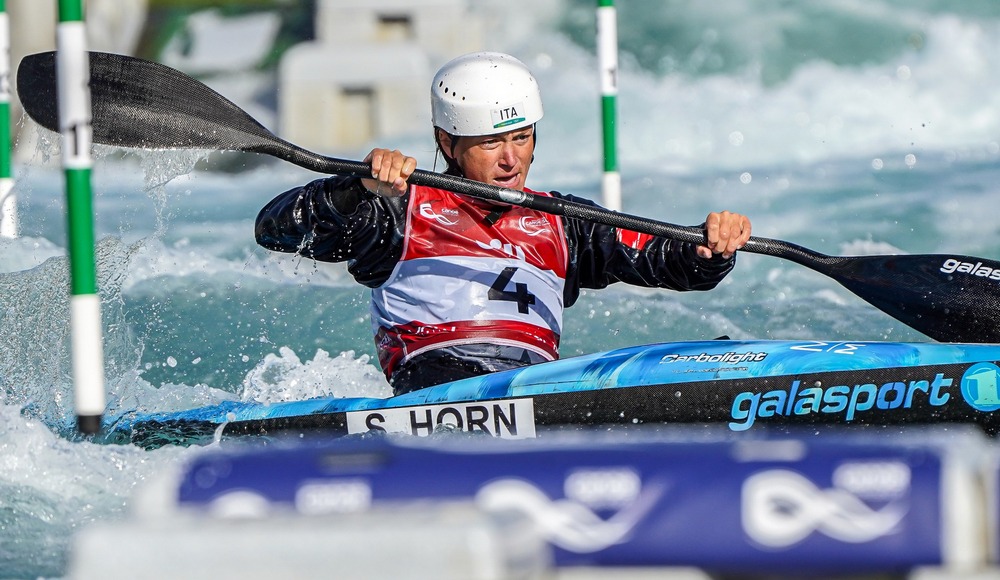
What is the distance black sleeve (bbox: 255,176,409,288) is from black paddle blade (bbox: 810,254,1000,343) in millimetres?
1251

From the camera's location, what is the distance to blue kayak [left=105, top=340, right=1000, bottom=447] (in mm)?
2930

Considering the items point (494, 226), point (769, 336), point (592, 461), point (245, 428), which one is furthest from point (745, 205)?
point (592, 461)

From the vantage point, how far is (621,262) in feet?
12.3

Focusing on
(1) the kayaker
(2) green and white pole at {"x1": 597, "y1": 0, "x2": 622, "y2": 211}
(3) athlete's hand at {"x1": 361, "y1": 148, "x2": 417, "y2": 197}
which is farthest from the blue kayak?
(2) green and white pole at {"x1": 597, "y1": 0, "x2": 622, "y2": 211}

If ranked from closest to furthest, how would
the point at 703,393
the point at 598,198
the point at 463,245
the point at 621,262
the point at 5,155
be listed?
the point at 703,393 < the point at 463,245 < the point at 621,262 < the point at 5,155 < the point at 598,198

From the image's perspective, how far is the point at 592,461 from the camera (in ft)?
5.07

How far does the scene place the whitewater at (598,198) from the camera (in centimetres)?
404

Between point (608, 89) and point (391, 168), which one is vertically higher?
point (608, 89)

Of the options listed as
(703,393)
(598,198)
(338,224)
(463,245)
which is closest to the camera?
(703,393)

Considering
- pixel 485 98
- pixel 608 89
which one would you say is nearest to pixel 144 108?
pixel 485 98

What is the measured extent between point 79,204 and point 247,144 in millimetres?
893

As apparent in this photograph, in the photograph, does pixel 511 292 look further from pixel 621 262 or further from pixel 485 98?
pixel 485 98

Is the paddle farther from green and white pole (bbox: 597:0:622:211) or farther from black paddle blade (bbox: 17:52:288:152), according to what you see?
green and white pole (bbox: 597:0:622:211)

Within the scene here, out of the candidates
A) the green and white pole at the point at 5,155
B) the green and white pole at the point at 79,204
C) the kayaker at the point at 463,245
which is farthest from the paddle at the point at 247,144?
the green and white pole at the point at 5,155
